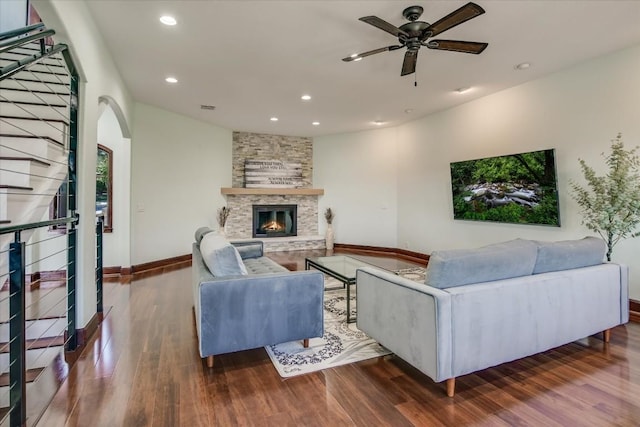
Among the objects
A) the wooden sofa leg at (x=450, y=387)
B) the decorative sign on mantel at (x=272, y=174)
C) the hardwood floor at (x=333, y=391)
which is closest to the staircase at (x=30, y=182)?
the hardwood floor at (x=333, y=391)

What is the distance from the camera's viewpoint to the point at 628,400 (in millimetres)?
2041

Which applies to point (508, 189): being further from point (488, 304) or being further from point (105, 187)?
point (105, 187)

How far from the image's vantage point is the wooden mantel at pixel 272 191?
7.36 metres

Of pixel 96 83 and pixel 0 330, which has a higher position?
pixel 96 83

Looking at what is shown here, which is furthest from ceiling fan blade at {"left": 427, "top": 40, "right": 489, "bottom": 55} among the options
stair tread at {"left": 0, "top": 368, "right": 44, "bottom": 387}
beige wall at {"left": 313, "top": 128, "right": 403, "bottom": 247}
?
beige wall at {"left": 313, "top": 128, "right": 403, "bottom": 247}

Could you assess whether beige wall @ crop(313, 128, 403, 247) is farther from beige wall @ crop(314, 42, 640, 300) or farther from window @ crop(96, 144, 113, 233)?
window @ crop(96, 144, 113, 233)

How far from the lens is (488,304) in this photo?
212 centimetres

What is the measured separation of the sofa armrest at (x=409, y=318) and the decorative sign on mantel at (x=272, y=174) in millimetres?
5419

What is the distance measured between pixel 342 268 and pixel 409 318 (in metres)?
1.87

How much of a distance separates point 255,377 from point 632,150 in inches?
171

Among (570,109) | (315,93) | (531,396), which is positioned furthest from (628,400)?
(315,93)

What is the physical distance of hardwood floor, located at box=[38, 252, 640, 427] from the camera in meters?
1.87

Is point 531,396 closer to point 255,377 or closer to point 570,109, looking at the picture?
point 255,377

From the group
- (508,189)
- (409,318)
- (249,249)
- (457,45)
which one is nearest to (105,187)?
(249,249)
